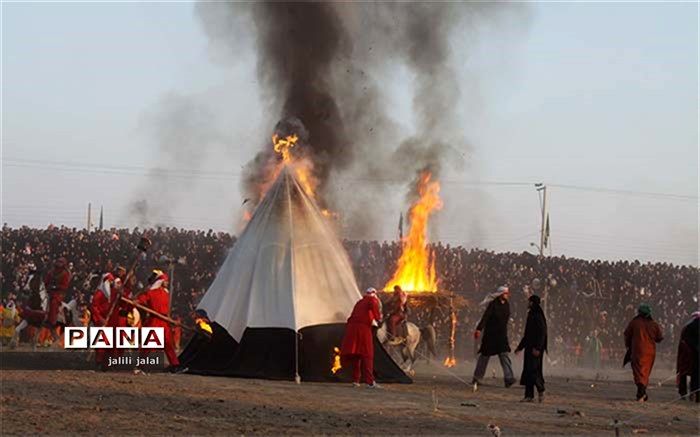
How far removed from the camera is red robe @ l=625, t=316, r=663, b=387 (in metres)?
20.6

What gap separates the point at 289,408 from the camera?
1552 centimetres

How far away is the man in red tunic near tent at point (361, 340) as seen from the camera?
1961 centimetres

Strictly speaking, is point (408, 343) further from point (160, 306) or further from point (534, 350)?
point (160, 306)

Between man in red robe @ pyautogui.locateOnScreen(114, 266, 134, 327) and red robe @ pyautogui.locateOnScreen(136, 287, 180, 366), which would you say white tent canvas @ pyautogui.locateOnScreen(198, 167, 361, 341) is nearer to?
red robe @ pyautogui.locateOnScreen(136, 287, 180, 366)

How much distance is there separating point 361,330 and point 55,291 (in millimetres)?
9417

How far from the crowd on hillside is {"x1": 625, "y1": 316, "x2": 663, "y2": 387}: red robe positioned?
25.0 ft

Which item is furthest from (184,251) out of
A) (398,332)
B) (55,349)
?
(398,332)

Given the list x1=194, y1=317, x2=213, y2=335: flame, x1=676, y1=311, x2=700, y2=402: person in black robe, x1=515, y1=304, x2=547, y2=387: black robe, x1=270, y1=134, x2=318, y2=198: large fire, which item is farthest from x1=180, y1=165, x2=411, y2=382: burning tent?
x1=676, y1=311, x2=700, y2=402: person in black robe

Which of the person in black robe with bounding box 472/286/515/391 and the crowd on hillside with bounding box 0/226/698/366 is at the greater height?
the crowd on hillside with bounding box 0/226/698/366

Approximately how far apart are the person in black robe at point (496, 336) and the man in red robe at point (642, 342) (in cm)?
200

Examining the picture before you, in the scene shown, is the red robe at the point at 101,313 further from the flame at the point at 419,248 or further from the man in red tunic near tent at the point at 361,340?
the flame at the point at 419,248

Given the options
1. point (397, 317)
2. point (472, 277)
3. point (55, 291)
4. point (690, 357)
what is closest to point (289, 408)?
point (397, 317)

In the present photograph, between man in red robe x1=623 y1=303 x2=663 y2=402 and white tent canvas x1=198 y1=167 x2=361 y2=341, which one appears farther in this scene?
man in red robe x1=623 y1=303 x2=663 y2=402

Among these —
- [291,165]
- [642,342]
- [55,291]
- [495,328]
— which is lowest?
[642,342]
